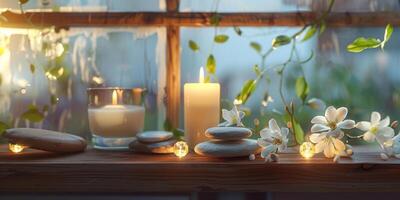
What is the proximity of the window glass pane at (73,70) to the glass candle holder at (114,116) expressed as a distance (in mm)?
129

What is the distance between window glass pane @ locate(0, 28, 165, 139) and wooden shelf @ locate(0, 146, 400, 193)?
333 millimetres

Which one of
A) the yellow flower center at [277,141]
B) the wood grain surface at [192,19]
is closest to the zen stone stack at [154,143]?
the yellow flower center at [277,141]

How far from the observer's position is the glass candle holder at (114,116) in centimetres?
104

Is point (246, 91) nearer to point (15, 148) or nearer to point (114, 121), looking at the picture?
point (114, 121)

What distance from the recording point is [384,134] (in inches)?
37.1

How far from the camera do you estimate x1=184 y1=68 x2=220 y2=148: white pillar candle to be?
1.04 meters

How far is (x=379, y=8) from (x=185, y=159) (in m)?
0.65

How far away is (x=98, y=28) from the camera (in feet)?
3.95

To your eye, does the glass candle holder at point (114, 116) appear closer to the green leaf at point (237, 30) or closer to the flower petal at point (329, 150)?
the green leaf at point (237, 30)

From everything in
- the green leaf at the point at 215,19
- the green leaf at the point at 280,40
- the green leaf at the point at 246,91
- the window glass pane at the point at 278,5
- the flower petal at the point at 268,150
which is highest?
the window glass pane at the point at 278,5

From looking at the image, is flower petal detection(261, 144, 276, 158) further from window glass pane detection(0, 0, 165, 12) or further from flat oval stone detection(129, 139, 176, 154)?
window glass pane detection(0, 0, 165, 12)

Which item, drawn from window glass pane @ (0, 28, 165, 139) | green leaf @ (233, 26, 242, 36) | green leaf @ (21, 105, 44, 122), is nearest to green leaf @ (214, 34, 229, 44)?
green leaf @ (233, 26, 242, 36)

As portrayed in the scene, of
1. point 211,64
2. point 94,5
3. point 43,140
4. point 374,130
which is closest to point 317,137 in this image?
point 374,130

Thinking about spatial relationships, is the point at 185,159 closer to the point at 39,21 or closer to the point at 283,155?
the point at 283,155
